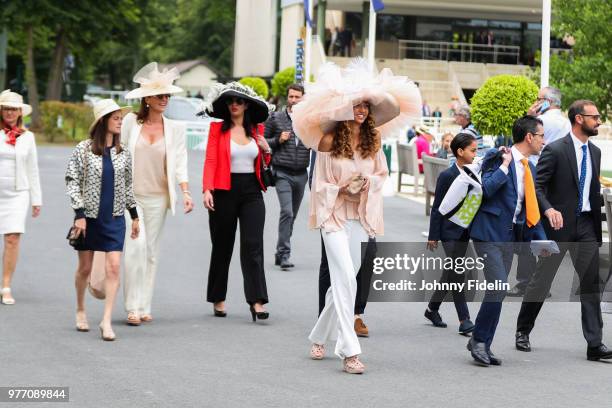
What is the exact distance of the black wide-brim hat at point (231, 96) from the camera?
10.6 metres

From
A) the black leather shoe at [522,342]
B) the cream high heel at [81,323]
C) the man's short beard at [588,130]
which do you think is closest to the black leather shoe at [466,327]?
the black leather shoe at [522,342]

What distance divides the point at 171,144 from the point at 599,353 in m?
3.83

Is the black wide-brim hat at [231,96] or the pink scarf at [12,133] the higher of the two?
the black wide-brim hat at [231,96]

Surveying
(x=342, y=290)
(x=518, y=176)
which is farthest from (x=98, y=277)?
(x=518, y=176)

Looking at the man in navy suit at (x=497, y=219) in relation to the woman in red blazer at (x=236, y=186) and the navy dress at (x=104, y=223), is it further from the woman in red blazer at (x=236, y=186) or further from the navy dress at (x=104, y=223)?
the navy dress at (x=104, y=223)

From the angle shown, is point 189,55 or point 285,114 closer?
point 285,114

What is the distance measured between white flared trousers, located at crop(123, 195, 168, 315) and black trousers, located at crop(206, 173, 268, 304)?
18.6 inches

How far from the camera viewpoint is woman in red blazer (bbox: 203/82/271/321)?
10.6 metres

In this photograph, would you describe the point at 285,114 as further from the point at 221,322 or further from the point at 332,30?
the point at 332,30

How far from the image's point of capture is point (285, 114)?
44.8 ft

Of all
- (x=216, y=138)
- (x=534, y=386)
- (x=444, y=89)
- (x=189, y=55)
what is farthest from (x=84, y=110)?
(x=189, y=55)

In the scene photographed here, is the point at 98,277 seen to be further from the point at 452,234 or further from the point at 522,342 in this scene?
the point at 522,342

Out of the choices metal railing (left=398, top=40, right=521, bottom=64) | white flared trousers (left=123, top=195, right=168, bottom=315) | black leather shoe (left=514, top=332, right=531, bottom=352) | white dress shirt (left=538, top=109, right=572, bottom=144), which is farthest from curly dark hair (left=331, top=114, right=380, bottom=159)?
metal railing (left=398, top=40, right=521, bottom=64)

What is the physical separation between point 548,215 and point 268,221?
10400mm
